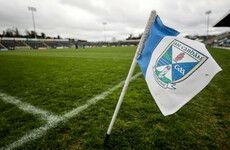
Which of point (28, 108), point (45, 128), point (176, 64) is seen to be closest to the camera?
point (176, 64)

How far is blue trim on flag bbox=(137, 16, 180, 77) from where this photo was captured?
1195 mm

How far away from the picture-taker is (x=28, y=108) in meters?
2.44

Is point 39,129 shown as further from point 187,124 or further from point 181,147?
point 187,124

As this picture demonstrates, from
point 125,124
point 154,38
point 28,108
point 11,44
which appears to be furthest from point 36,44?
point 154,38

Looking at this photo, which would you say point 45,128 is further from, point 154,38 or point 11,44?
point 11,44

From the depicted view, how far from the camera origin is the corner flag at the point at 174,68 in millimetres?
885

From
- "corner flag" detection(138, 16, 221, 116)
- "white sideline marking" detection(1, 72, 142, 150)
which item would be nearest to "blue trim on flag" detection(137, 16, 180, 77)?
"corner flag" detection(138, 16, 221, 116)

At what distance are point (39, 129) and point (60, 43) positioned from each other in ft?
212

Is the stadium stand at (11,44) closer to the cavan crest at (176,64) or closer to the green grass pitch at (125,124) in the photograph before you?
the green grass pitch at (125,124)

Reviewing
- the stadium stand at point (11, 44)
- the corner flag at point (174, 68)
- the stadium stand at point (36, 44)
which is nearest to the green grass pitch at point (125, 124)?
the corner flag at point (174, 68)

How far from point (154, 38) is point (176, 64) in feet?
1.31

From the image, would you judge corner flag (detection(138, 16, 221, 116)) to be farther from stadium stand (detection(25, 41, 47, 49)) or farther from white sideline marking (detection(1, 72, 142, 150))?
stadium stand (detection(25, 41, 47, 49))

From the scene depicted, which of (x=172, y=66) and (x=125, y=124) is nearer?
(x=172, y=66)

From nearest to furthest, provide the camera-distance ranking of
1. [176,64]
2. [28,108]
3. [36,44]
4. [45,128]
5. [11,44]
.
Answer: [176,64] → [45,128] → [28,108] → [11,44] → [36,44]
